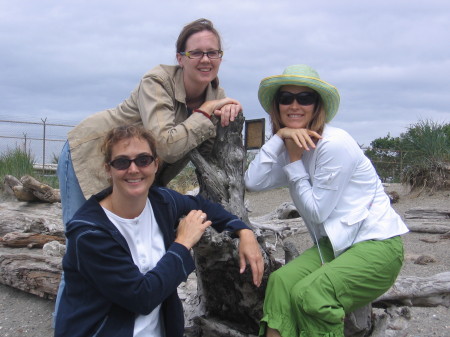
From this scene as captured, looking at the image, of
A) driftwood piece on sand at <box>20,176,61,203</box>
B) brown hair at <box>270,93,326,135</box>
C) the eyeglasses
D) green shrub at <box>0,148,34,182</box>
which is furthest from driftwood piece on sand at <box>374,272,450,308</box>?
green shrub at <box>0,148,34,182</box>

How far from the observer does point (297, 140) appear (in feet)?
9.09

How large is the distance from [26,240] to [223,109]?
4.25 metres

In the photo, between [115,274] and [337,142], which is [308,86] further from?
[115,274]

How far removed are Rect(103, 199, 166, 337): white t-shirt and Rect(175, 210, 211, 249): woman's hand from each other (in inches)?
4.5

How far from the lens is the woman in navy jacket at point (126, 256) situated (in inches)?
90.0

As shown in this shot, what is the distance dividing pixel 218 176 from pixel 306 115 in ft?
2.13

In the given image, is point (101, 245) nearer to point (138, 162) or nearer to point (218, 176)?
point (138, 162)

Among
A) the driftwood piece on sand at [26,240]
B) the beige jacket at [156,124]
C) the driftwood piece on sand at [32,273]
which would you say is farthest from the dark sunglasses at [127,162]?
the driftwood piece on sand at [26,240]

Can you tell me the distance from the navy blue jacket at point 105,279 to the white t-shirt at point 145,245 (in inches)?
2.2

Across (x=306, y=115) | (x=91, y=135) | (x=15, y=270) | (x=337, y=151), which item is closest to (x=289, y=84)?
(x=306, y=115)

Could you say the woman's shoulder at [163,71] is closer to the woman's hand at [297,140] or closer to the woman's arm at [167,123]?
the woman's arm at [167,123]

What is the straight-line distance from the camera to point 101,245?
2.28m

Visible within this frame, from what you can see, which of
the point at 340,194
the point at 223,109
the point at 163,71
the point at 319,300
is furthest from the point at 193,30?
the point at 319,300

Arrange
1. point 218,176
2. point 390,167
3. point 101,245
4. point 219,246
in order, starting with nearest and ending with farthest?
1. point 101,245
2. point 219,246
3. point 218,176
4. point 390,167
